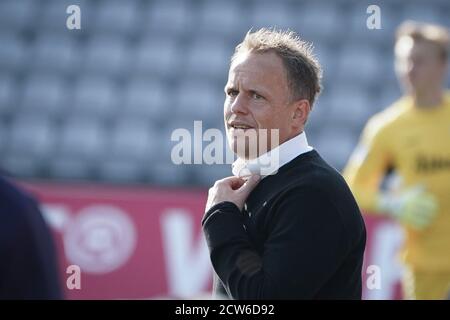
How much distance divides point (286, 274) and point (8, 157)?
8842 mm

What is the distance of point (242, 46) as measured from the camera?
122 inches

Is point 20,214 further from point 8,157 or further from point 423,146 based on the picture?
point 8,157

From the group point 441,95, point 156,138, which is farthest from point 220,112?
point 441,95

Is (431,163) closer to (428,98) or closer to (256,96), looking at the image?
(428,98)

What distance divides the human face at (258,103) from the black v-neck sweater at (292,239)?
134mm

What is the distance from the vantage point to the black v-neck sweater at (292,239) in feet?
8.95

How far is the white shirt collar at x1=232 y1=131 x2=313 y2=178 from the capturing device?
2.98m

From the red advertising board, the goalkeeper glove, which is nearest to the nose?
the goalkeeper glove

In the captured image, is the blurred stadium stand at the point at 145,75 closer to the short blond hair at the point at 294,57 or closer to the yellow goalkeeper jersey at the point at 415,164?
the yellow goalkeeper jersey at the point at 415,164

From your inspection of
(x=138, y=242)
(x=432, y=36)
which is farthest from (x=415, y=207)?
(x=138, y=242)

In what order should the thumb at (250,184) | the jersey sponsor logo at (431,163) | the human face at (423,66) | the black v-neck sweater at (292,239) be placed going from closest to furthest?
1. the black v-neck sweater at (292,239)
2. the thumb at (250,184)
3. the jersey sponsor logo at (431,163)
4. the human face at (423,66)

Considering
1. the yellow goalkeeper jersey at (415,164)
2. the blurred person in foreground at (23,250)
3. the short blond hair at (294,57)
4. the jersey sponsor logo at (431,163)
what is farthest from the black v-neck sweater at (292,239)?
the jersey sponsor logo at (431,163)

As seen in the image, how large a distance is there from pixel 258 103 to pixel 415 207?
2977mm

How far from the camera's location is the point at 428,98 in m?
6.20
